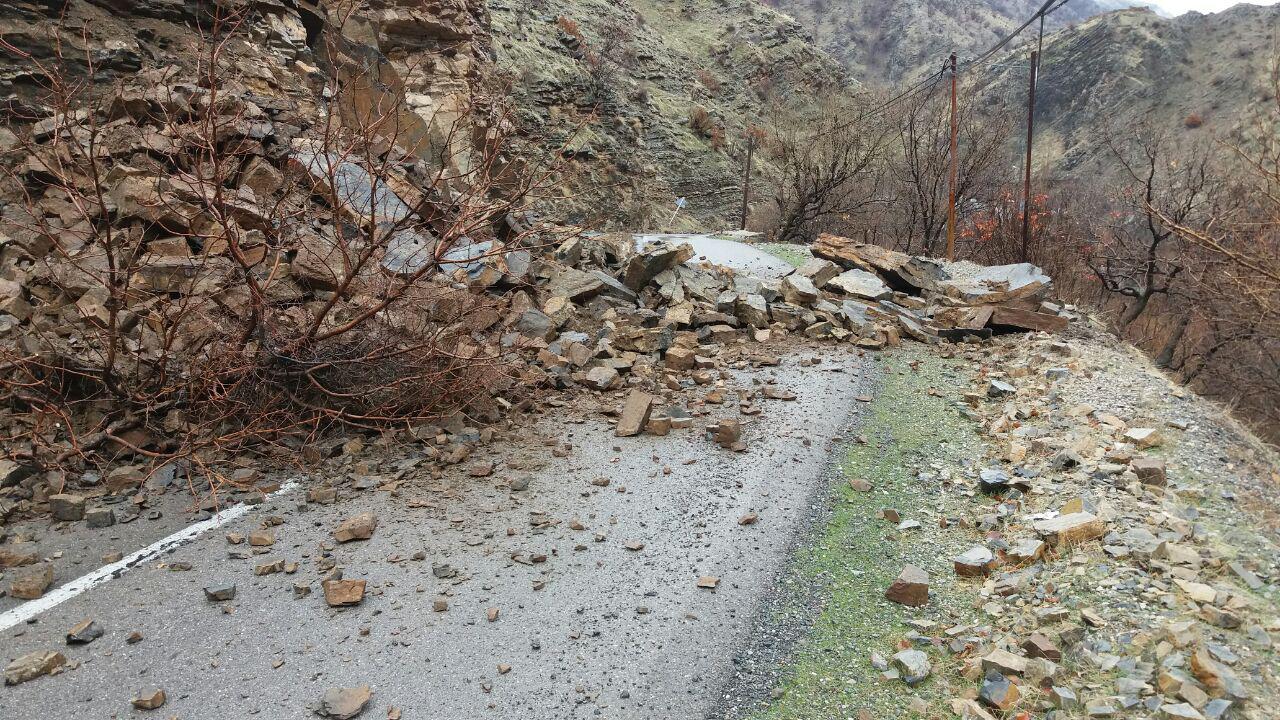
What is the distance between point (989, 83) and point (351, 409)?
71.1 metres

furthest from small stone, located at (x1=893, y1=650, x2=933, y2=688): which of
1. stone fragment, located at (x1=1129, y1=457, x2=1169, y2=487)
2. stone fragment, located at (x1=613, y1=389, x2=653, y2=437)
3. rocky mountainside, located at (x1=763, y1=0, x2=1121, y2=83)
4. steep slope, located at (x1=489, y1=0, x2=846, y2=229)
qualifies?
rocky mountainside, located at (x1=763, y1=0, x2=1121, y2=83)

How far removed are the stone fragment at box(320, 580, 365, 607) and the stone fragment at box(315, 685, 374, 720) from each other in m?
0.53

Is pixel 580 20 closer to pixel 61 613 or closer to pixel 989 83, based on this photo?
pixel 61 613

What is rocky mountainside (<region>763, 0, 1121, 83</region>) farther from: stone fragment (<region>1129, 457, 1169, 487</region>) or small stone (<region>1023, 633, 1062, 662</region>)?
small stone (<region>1023, 633, 1062, 662</region>)

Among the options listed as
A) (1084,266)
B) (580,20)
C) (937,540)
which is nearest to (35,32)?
(937,540)

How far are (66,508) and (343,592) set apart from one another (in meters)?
1.84

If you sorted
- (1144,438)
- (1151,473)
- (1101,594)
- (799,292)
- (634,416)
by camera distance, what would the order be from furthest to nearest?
(799,292) → (634,416) → (1144,438) → (1151,473) → (1101,594)

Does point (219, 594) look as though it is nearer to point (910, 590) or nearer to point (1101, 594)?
point (910, 590)

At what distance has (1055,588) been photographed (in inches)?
122

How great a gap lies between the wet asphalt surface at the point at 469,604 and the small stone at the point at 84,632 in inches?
1.4

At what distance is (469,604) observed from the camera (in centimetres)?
312

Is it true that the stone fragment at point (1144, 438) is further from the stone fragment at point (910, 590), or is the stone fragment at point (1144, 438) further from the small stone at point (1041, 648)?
the small stone at point (1041, 648)

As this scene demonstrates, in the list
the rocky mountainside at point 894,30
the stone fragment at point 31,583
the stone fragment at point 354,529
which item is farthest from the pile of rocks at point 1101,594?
the rocky mountainside at point 894,30

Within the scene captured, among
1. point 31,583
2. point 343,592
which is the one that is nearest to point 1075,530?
point 343,592
